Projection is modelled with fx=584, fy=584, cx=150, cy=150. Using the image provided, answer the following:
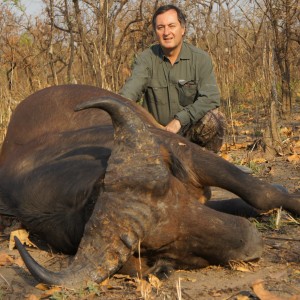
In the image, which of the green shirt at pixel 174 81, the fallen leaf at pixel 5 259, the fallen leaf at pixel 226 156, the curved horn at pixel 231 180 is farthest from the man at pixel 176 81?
the fallen leaf at pixel 5 259

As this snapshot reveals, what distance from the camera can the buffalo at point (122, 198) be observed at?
2.77 m

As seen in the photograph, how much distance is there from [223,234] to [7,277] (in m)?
1.23

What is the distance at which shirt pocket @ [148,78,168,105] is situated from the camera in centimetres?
559

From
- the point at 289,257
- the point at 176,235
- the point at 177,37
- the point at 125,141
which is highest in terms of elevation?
the point at 177,37

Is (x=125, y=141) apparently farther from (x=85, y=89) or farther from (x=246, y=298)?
(x=85, y=89)

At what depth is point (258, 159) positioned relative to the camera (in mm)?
6047

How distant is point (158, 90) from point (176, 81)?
196 millimetres

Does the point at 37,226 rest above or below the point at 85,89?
below

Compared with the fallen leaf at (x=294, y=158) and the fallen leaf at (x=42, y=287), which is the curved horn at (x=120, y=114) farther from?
the fallen leaf at (x=294, y=158)

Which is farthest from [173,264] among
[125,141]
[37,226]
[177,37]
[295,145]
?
[295,145]

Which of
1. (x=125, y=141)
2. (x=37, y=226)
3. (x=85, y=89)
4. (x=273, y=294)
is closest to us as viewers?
(x=273, y=294)

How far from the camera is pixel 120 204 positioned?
9.26 feet

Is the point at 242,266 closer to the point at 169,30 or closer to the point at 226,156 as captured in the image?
the point at 169,30

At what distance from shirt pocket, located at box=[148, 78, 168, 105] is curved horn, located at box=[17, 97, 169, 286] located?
2616mm
